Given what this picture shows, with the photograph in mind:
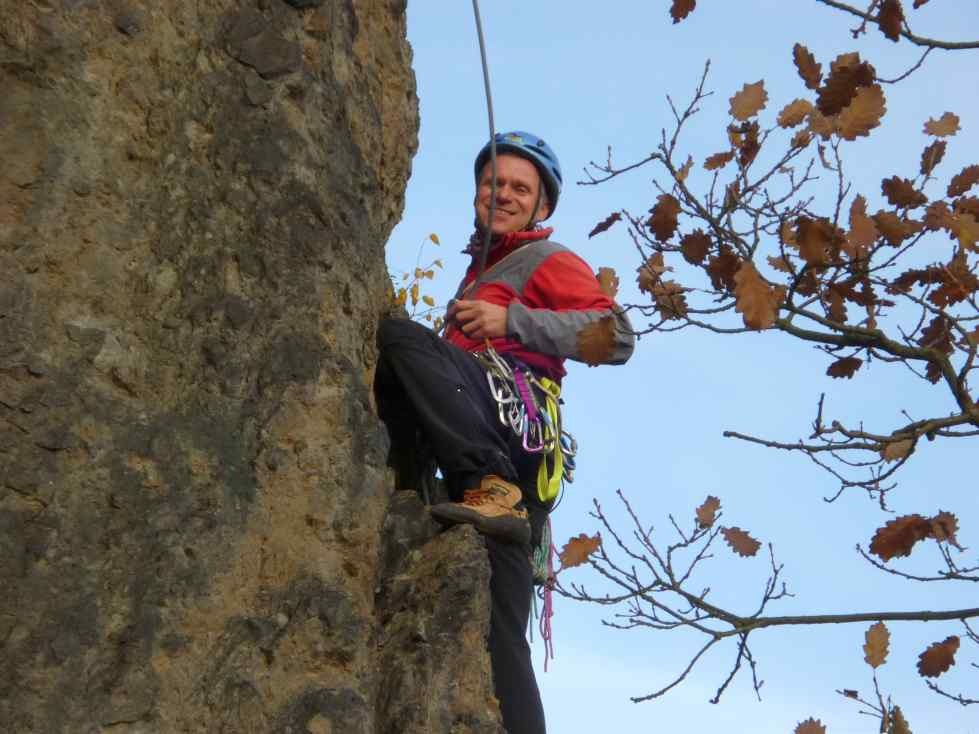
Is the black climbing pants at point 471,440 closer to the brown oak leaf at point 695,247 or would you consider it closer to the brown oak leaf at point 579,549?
the brown oak leaf at point 579,549

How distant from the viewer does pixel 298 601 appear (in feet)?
14.5

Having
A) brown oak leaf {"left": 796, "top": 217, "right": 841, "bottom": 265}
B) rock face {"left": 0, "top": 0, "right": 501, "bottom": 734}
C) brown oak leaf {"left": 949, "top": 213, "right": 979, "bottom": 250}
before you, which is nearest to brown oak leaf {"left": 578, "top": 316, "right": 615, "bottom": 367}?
brown oak leaf {"left": 796, "top": 217, "right": 841, "bottom": 265}

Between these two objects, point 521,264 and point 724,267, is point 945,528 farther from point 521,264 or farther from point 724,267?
point 521,264

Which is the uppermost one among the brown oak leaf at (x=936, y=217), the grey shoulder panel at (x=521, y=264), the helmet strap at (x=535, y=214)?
the helmet strap at (x=535, y=214)

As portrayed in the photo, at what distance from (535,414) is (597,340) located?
3.52 feet

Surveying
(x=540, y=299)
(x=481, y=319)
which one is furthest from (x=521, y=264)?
(x=481, y=319)

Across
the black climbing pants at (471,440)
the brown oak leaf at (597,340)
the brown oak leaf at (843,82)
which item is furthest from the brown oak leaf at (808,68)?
the black climbing pants at (471,440)

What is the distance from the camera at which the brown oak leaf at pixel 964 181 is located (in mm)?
4355

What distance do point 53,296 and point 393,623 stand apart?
1.48 m

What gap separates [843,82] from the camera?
4059mm

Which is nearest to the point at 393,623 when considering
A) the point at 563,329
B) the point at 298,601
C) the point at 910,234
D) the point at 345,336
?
the point at 298,601

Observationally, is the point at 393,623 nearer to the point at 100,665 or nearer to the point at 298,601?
the point at 298,601

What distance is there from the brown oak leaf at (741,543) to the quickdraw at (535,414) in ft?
2.11

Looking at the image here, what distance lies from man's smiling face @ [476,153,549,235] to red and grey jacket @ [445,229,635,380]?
0.35 feet
